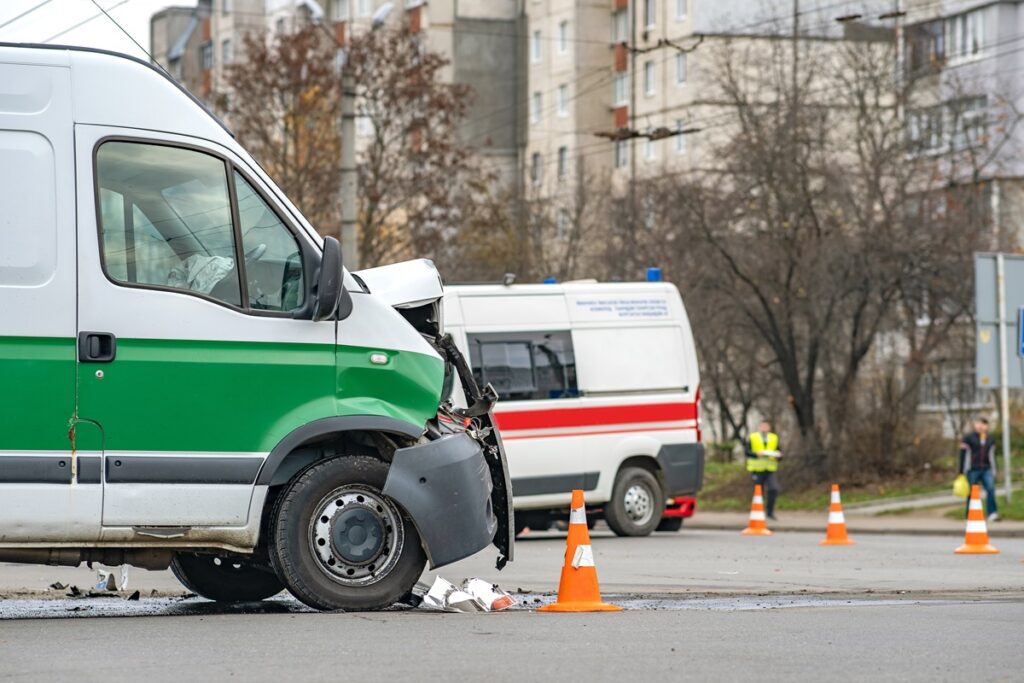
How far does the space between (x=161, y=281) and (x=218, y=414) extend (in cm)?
78

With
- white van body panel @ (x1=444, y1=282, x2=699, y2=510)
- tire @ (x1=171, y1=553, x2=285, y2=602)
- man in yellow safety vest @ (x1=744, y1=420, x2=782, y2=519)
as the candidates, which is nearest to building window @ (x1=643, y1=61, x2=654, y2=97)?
man in yellow safety vest @ (x1=744, y1=420, x2=782, y2=519)

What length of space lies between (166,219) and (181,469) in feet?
4.49

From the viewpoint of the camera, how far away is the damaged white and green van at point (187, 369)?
9508mm

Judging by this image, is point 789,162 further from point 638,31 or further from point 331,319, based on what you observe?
point 638,31

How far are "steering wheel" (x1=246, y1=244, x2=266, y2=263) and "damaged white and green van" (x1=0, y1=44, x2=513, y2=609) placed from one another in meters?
0.02

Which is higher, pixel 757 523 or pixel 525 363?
pixel 525 363

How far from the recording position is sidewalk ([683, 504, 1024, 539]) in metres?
24.6

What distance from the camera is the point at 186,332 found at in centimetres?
970

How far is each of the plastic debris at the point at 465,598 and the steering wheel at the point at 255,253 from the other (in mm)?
2189

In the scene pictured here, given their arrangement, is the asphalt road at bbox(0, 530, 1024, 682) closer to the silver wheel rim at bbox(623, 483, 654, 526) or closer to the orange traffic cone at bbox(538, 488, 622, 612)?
the orange traffic cone at bbox(538, 488, 622, 612)

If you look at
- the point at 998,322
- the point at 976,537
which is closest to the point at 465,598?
the point at 976,537

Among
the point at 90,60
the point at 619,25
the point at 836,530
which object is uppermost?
the point at 619,25

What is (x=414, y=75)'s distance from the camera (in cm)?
3975

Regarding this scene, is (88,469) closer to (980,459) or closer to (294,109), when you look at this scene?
(980,459)
